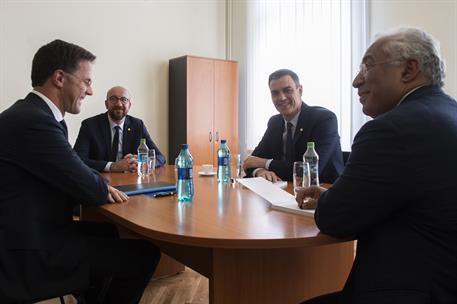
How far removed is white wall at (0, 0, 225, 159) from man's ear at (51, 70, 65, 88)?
306 cm

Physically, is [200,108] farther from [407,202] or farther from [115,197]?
[407,202]

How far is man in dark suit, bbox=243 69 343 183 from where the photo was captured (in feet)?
8.02

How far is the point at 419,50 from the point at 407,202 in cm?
46

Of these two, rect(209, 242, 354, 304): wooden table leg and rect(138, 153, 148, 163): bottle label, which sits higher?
rect(138, 153, 148, 163): bottle label

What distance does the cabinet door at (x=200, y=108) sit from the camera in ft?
17.1

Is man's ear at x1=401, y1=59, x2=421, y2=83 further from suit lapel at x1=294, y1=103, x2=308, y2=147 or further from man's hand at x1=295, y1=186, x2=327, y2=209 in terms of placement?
suit lapel at x1=294, y1=103, x2=308, y2=147

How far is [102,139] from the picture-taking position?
3.23m

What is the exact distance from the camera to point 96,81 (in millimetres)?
4914

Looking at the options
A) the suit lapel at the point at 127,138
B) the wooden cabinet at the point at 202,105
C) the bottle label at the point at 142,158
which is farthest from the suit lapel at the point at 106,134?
the wooden cabinet at the point at 202,105

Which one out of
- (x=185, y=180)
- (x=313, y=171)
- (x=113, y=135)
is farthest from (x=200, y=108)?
(x=185, y=180)

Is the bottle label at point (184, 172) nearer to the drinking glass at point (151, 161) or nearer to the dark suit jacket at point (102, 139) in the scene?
the drinking glass at point (151, 161)

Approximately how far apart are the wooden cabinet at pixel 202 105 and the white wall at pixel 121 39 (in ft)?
0.64

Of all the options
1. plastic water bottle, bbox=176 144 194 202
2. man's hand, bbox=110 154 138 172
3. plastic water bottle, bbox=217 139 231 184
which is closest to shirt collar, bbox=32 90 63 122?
plastic water bottle, bbox=176 144 194 202

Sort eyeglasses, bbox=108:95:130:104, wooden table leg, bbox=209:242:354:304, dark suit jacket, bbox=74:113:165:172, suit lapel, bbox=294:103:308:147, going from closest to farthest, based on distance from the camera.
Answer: wooden table leg, bbox=209:242:354:304 < suit lapel, bbox=294:103:308:147 < dark suit jacket, bbox=74:113:165:172 < eyeglasses, bbox=108:95:130:104
